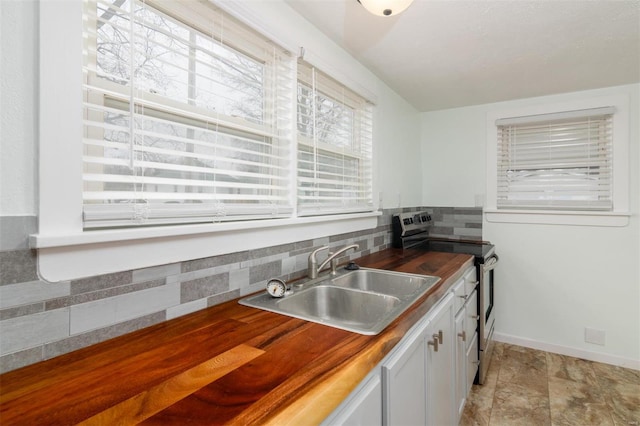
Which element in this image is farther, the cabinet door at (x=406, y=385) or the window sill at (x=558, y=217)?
the window sill at (x=558, y=217)

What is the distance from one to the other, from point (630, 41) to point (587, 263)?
1739 millimetres

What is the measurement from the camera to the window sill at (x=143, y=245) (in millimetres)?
830

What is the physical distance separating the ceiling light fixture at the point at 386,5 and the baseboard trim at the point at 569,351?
120 inches

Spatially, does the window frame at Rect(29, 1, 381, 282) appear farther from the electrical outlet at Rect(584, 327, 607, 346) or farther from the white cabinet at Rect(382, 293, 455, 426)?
the electrical outlet at Rect(584, 327, 607, 346)

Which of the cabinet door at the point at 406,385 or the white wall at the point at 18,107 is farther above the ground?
the white wall at the point at 18,107

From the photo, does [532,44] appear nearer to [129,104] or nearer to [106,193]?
[129,104]

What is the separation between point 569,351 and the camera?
285 centimetres

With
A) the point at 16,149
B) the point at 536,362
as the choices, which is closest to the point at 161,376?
the point at 16,149

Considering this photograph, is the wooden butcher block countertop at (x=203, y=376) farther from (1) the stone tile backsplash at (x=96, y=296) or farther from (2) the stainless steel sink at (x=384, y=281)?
(2) the stainless steel sink at (x=384, y=281)

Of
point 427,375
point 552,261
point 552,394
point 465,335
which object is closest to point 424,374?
point 427,375

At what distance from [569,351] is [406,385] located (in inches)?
104

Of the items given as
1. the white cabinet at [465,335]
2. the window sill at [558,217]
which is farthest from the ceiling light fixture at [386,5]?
the window sill at [558,217]

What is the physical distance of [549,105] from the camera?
289 cm

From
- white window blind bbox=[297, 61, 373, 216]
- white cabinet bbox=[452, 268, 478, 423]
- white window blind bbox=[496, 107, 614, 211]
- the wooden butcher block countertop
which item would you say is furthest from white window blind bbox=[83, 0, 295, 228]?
white window blind bbox=[496, 107, 614, 211]
